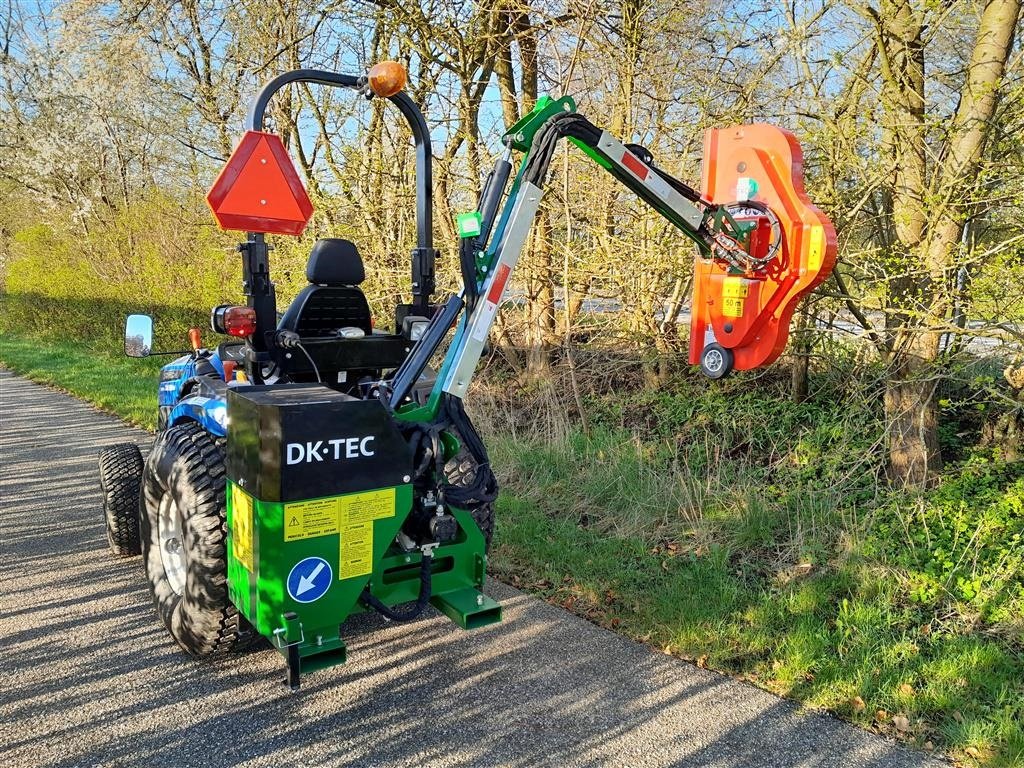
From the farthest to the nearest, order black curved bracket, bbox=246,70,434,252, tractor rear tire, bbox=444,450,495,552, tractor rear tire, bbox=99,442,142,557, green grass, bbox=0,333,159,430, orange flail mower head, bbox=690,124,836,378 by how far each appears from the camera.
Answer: green grass, bbox=0,333,159,430 → tractor rear tire, bbox=99,442,142,557 → tractor rear tire, bbox=444,450,495,552 → black curved bracket, bbox=246,70,434,252 → orange flail mower head, bbox=690,124,836,378

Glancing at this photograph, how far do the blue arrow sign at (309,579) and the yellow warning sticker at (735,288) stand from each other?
188 cm

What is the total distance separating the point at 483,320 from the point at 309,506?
100cm

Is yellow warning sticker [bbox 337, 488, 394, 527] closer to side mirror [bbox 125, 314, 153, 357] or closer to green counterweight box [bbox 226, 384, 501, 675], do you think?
green counterweight box [bbox 226, 384, 501, 675]

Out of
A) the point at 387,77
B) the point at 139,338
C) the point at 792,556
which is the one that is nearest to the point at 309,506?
the point at 387,77

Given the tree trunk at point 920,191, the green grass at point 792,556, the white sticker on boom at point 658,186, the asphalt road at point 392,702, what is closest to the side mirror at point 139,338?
the asphalt road at point 392,702

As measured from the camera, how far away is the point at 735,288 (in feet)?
10.7

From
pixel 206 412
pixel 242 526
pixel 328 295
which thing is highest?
pixel 328 295

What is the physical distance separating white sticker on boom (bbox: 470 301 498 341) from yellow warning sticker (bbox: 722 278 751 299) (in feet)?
3.11

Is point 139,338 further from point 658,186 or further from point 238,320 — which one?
point 658,186

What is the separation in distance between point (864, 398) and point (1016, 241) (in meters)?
1.25

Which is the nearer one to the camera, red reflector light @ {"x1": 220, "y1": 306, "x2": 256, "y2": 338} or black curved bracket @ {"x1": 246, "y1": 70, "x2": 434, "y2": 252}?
red reflector light @ {"x1": 220, "y1": 306, "x2": 256, "y2": 338}

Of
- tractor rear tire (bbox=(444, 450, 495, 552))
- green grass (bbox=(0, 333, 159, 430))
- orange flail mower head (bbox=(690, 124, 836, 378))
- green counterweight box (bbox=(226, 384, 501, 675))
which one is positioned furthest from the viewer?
green grass (bbox=(0, 333, 159, 430))

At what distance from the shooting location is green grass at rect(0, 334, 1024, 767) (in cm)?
318

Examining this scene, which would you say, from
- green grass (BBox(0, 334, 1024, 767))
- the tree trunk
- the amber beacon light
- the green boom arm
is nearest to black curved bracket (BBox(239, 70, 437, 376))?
the amber beacon light
